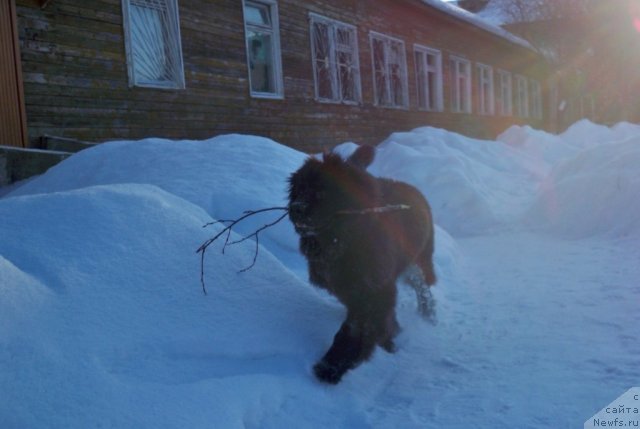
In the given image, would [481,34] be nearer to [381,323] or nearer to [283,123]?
[283,123]

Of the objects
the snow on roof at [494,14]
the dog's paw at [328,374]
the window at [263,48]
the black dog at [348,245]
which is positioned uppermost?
the snow on roof at [494,14]

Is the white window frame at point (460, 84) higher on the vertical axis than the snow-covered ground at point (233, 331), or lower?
higher

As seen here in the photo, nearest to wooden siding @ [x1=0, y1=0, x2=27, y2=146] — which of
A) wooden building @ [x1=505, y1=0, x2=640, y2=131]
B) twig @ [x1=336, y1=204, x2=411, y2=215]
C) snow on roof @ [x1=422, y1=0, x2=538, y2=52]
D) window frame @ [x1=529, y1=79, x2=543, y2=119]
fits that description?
twig @ [x1=336, y1=204, x2=411, y2=215]

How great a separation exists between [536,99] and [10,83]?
83.4 feet

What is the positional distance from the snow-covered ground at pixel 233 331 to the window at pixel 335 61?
7350mm

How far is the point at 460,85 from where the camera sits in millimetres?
18391

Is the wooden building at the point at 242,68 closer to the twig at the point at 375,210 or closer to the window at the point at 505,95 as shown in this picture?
the window at the point at 505,95

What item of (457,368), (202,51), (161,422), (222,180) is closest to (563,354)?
(457,368)

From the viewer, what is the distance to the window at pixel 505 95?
21.8 metres

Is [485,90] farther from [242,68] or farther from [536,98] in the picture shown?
[242,68]

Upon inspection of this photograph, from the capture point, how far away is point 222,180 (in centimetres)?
436

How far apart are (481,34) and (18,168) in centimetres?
1680

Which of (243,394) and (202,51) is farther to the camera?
(202,51)

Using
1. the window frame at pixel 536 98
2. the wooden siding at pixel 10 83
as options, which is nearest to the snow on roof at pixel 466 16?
the window frame at pixel 536 98
